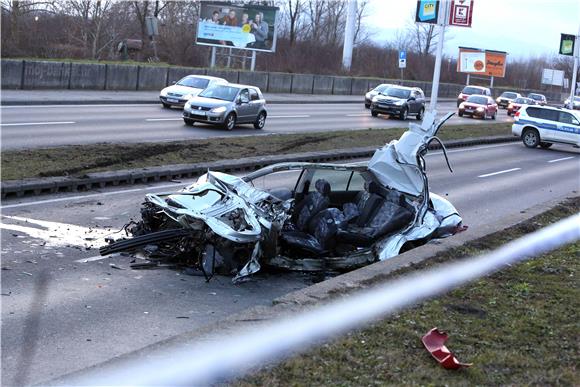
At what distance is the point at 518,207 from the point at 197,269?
9.22 m

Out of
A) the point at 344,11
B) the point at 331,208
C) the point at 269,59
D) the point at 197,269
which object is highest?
the point at 344,11

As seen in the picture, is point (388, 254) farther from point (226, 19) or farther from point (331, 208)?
point (226, 19)

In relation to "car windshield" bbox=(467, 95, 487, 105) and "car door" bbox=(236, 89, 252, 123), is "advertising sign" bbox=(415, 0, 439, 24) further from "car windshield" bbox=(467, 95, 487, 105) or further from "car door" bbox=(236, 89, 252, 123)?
"car windshield" bbox=(467, 95, 487, 105)

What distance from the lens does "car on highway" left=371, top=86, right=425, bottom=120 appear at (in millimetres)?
37781

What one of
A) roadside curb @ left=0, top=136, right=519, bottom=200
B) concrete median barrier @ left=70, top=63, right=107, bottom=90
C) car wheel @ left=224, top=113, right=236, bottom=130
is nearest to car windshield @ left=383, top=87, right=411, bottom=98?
concrete median barrier @ left=70, top=63, right=107, bottom=90

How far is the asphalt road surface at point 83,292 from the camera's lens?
6.06 m

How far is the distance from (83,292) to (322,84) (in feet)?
158

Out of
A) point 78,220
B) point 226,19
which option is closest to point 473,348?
point 78,220

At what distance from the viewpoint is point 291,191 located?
31.8 ft

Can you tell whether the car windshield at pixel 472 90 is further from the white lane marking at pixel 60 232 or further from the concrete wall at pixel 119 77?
the white lane marking at pixel 60 232

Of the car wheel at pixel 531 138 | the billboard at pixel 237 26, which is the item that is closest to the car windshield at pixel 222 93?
the car wheel at pixel 531 138

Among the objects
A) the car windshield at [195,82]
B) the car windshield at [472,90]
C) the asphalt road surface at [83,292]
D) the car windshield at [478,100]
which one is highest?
the car windshield at [472,90]

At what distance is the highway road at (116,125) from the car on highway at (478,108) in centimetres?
1279

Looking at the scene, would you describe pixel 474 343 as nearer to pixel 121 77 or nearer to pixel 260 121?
pixel 260 121
